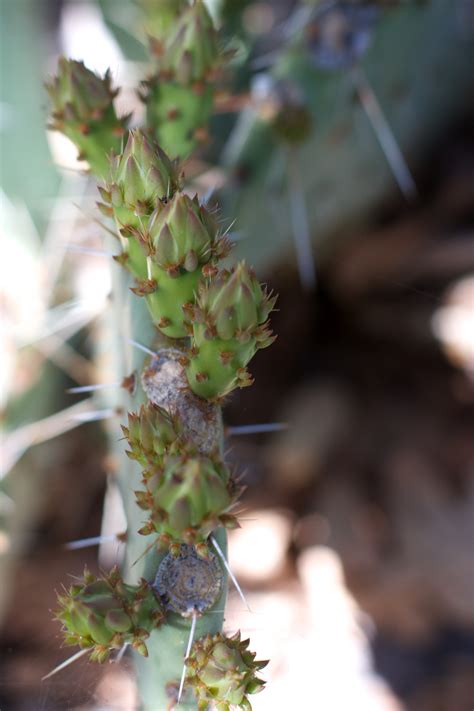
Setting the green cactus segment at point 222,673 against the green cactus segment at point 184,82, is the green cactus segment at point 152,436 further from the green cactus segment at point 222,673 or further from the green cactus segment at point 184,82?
the green cactus segment at point 184,82

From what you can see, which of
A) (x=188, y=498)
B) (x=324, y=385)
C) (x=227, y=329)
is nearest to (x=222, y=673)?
(x=188, y=498)

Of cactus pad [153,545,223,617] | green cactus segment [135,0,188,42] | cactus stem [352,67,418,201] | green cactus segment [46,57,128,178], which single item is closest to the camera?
cactus pad [153,545,223,617]

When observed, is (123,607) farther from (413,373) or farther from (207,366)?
(413,373)

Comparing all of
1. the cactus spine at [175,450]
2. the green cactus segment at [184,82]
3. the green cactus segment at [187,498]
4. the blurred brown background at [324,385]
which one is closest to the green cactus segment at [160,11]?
the blurred brown background at [324,385]

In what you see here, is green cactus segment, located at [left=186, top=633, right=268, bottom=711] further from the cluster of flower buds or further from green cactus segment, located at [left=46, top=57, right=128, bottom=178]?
green cactus segment, located at [left=46, top=57, right=128, bottom=178]

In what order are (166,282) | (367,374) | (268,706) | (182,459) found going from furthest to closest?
(367,374)
(268,706)
(166,282)
(182,459)

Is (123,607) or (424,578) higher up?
(123,607)

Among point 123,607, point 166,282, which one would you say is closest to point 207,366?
point 166,282

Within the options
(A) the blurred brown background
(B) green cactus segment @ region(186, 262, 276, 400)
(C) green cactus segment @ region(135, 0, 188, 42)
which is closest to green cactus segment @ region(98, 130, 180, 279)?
(B) green cactus segment @ region(186, 262, 276, 400)
